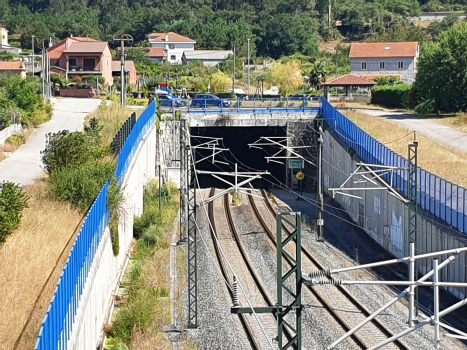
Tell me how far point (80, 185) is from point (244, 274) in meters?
6.96

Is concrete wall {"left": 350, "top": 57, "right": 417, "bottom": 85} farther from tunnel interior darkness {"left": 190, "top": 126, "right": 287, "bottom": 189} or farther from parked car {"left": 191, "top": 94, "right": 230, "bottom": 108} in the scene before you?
tunnel interior darkness {"left": 190, "top": 126, "right": 287, "bottom": 189}

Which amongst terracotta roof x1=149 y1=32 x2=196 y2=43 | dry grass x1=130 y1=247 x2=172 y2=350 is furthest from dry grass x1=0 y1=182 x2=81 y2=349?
terracotta roof x1=149 y1=32 x2=196 y2=43

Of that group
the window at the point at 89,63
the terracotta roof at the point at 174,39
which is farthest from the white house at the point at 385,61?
the terracotta roof at the point at 174,39

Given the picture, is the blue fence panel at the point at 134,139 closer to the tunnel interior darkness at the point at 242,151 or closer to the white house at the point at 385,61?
the tunnel interior darkness at the point at 242,151

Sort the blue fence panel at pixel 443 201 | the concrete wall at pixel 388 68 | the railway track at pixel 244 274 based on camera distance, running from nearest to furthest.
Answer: the railway track at pixel 244 274, the blue fence panel at pixel 443 201, the concrete wall at pixel 388 68

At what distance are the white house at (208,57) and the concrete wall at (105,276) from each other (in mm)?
79340

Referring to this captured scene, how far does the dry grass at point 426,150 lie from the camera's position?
Answer: 38.0 meters

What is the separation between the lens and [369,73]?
89188mm

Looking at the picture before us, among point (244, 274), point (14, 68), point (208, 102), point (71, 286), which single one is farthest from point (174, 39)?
point (71, 286)

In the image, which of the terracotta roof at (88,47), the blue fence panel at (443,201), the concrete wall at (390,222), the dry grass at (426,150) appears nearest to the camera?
the concrete wall at (390,222)

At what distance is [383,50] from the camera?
3529 inches

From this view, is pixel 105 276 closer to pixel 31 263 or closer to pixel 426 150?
pixel 31 263

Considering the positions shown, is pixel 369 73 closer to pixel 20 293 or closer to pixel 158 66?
pixel 158 66

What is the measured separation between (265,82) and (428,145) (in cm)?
4472
